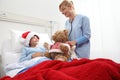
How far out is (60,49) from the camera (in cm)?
184

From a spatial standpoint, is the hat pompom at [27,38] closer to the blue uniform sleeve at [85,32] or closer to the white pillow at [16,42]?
the white pillow at [16,42]

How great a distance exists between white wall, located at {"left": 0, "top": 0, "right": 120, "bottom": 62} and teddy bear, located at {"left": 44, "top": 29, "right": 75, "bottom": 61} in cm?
98

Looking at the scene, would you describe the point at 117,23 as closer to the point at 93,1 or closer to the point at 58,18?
the point at 93,1

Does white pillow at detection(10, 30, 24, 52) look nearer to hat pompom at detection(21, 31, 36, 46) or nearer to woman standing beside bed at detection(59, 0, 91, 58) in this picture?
hat pompom at detection(21, 31, 36, 46)

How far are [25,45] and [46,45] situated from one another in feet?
1.08

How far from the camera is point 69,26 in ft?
7.13

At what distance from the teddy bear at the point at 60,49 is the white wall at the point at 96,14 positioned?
3.23ft

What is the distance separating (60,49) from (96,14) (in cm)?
137

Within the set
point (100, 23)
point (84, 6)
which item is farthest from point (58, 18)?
point (100, 23)

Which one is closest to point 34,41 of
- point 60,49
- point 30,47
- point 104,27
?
point 30,47

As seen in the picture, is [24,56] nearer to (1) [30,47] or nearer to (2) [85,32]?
(1) [30,47]

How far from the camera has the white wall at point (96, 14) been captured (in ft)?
9.07

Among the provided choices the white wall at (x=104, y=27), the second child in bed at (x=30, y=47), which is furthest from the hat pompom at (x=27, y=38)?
the white wall at (x=104, y=27)

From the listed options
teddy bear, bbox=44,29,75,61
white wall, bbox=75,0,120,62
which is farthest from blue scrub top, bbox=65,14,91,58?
white wall, bbox=75,0,120,62
